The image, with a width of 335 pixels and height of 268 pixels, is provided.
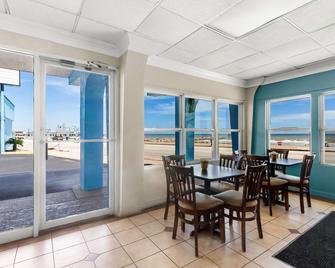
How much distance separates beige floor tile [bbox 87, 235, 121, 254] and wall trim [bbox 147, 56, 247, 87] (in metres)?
2.82

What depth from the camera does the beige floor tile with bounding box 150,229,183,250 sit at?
2.20 m

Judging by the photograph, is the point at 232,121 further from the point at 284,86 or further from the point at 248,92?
the point at 284,86

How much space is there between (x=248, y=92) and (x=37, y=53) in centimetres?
466

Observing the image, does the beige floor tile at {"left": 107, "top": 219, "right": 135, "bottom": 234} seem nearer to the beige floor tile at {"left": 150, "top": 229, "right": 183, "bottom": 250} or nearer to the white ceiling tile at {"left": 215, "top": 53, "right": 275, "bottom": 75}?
the beige floor tile at {"left": 150, "top": 229, "right": 183, "bottom": 250}

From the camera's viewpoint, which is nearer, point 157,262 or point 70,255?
point 157,262

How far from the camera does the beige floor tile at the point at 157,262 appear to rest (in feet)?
6.11

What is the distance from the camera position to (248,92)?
5023mm

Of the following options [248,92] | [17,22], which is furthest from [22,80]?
[248,92]

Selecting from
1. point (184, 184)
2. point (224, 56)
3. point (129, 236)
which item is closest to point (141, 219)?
point (129, 236)

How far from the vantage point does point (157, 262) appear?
1909 mm

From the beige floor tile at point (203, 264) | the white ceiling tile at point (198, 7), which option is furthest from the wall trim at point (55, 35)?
the beige floor tile at point (203, 264)

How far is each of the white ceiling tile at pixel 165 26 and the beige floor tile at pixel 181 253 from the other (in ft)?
8.89

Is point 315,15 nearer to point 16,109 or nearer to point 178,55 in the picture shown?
point 178,55

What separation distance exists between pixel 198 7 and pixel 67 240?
10.3ft
